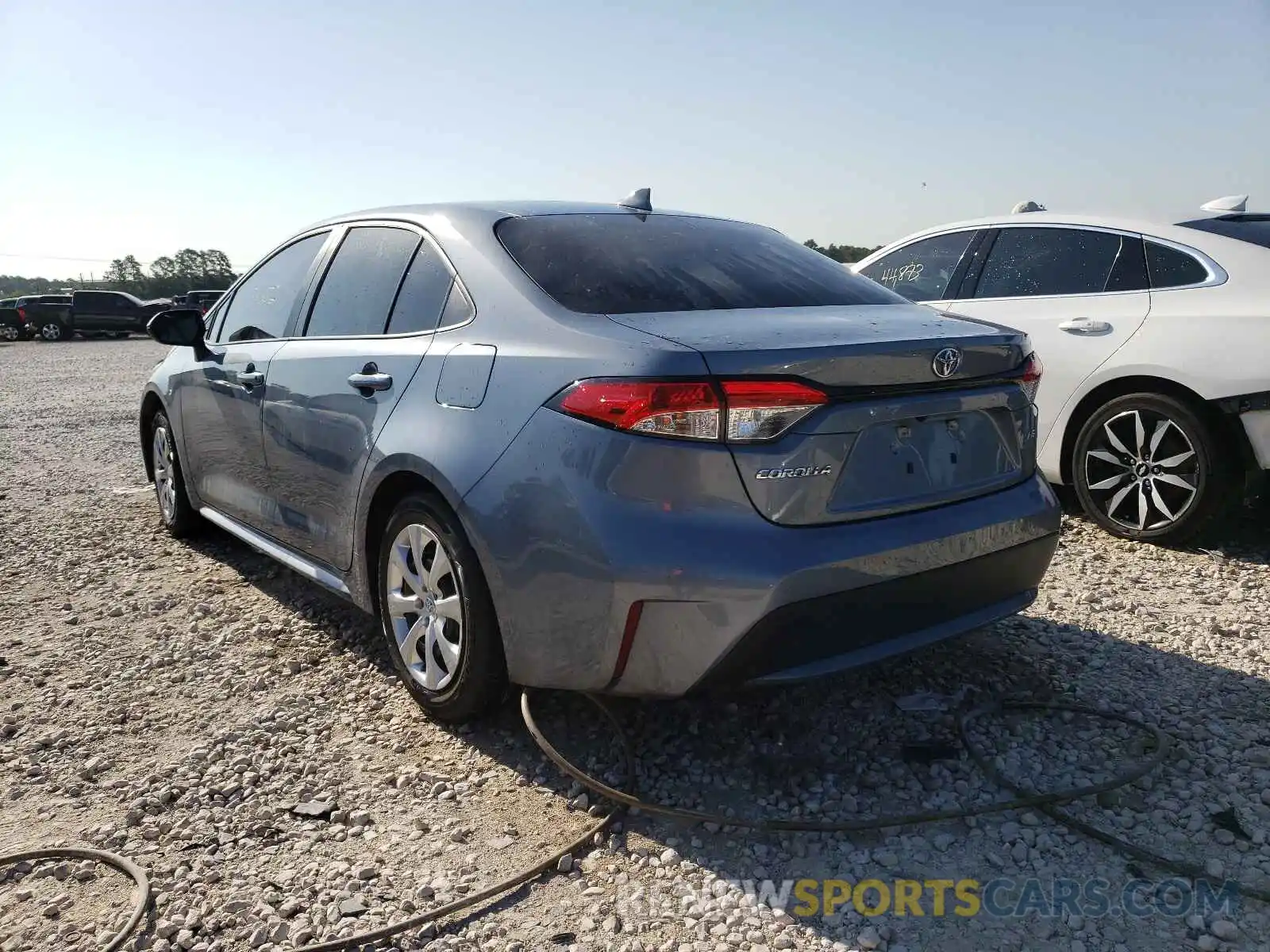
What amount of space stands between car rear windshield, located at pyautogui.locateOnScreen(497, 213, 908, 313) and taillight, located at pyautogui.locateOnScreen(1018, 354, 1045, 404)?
49 cm

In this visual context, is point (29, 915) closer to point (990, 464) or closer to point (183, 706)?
point (183, 706)

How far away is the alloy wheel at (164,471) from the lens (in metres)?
5.33

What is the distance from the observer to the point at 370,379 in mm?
3270

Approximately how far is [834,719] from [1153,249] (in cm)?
331

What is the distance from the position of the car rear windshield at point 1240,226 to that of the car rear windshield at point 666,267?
2.43 metres

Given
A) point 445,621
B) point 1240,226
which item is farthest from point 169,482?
point 1240,226

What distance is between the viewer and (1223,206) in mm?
5301

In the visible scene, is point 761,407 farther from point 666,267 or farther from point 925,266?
point 925,266

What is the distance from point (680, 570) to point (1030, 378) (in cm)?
136

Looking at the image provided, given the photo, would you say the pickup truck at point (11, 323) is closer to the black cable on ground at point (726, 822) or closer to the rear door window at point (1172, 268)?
the rear door window at point (1172, 268)

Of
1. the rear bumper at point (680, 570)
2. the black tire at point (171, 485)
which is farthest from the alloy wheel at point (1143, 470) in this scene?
the black tire at point (171, 485)

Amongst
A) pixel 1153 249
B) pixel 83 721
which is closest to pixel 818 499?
pixel 83 721

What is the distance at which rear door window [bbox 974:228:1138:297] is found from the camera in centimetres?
521

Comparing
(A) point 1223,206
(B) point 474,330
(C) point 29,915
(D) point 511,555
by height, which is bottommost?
(C) point 29,915
